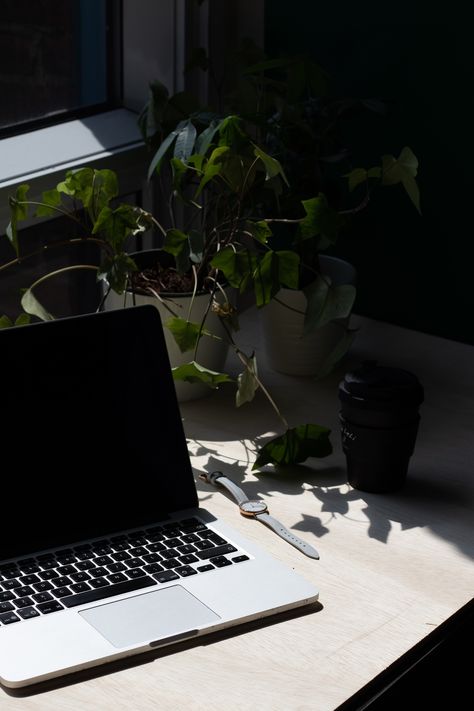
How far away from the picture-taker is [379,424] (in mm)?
1268

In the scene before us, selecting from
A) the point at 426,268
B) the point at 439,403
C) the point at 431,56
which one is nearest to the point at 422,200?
the point at 426,268

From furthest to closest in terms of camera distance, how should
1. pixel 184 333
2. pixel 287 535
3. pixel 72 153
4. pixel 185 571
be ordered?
pixel 72 153, pixel 184 333, pixel 287 535, pixel 185 571

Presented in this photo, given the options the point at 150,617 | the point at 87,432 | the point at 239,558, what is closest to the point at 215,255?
the point at 87,432

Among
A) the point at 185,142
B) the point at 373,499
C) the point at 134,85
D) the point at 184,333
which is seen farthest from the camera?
the point at 134,85

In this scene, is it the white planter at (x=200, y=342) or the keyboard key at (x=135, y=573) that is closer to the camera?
the keyboard key at (x=135, y=573)

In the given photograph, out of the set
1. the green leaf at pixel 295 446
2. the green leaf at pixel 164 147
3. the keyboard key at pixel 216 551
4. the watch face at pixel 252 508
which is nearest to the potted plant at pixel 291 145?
the green leaf at pixel 164 147

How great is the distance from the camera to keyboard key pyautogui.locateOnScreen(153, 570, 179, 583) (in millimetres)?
1075

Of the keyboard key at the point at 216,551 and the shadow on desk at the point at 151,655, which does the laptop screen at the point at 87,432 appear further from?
the shadow on desk at the point at 151,655

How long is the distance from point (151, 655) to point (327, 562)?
249mm

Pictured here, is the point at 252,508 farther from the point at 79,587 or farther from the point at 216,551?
the point at 79,587

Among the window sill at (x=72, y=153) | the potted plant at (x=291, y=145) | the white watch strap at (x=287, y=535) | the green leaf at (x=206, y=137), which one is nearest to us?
the white watch strap at (x=287, y=535)

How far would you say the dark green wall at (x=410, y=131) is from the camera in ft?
5.62

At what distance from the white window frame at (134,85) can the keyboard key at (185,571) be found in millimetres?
812

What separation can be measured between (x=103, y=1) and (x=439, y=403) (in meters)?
0.89
